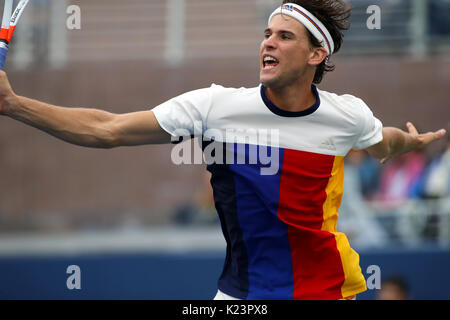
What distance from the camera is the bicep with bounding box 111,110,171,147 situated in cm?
340

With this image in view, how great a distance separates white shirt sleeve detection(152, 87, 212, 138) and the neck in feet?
1.13

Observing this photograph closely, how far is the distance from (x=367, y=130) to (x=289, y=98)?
548 mm

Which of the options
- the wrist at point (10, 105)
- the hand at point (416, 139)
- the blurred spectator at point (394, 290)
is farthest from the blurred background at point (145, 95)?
the wrist at point (10, 105)

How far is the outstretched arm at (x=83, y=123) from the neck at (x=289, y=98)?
0.61 meters

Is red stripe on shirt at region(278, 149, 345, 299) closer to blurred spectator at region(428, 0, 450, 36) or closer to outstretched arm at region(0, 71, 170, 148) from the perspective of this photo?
outstretched arm at region(0, 71, 170, 148)

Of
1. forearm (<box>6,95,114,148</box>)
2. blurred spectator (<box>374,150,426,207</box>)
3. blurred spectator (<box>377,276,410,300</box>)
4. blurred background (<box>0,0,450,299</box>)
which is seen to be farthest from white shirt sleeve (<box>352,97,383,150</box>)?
blurred background (<box>0,0,450,299</box>)

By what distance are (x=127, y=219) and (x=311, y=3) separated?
6.69m

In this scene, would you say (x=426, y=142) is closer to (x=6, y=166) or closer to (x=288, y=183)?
(x=288, y=183)

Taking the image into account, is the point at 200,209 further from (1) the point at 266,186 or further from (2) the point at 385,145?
(1) the point at 266,186

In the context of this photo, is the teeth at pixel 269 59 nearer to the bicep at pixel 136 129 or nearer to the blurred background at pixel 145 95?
the bicep at pixel 136 129

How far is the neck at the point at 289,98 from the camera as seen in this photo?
3.69 metres

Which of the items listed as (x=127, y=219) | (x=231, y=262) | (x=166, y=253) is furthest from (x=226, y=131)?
(x=127, y=219)

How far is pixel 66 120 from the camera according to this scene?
3.29m

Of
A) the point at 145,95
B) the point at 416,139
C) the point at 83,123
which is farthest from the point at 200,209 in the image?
the point at 83,123
